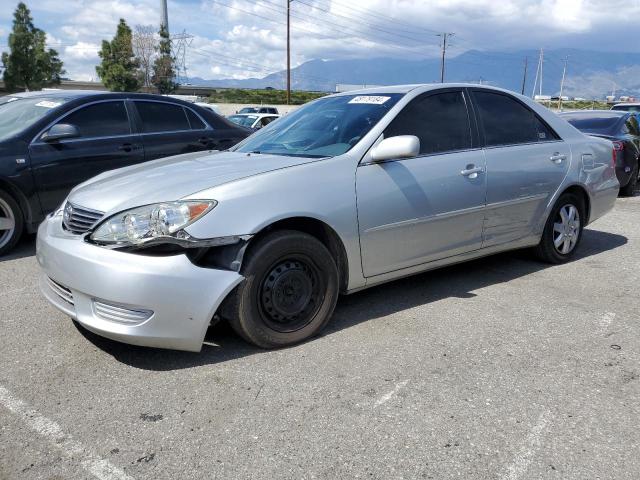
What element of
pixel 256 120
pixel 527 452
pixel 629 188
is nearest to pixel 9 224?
pixel 527 452

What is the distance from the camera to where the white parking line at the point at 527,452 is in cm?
221

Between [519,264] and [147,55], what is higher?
[147,55]

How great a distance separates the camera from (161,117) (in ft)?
21.4

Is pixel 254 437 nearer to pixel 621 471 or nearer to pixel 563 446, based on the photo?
pixel 563 446

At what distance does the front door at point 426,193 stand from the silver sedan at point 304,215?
11 millimetres

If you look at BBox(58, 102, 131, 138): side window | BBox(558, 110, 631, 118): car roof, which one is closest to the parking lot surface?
BBox(58, 102, 131, 138): side window

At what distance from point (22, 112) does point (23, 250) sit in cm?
148

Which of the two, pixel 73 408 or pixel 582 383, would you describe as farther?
pixel 582 383

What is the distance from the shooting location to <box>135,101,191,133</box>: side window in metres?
6.38

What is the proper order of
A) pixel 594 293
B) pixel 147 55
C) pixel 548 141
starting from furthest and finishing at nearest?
pixel 147 55 < pixel 548 141 < pixel 594 293

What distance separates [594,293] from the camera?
174 inches

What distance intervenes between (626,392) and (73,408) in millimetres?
2747

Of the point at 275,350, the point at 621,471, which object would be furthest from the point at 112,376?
the point at 621,471

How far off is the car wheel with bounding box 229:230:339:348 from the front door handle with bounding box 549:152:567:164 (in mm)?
2516
